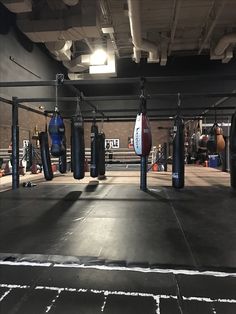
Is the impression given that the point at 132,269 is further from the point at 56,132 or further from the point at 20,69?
the point at 20,69

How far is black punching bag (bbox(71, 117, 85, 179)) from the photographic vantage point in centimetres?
555

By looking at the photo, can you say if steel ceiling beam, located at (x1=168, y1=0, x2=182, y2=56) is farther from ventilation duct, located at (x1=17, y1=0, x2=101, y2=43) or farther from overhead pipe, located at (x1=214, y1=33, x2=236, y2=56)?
ventilation duct, located at (x1=17, y1=0, x2=101, y2=43)

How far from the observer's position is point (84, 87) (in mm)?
14148

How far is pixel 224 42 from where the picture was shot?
8461mm

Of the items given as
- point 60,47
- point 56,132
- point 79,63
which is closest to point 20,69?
point 60,47

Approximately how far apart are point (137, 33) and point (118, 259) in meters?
6.06

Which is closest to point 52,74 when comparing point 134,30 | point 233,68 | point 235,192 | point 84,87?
point 84,87

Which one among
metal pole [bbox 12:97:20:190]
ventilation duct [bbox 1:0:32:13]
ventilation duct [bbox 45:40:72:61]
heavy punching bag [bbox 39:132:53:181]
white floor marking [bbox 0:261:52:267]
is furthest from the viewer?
ventilation duct [bbox 45:40:72:61]

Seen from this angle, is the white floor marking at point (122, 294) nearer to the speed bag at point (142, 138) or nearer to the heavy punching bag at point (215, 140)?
the speed bag at point (142, 138)

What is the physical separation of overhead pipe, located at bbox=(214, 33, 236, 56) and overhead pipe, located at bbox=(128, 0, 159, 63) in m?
1.73

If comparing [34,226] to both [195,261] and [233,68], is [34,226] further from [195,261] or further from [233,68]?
[233,68]

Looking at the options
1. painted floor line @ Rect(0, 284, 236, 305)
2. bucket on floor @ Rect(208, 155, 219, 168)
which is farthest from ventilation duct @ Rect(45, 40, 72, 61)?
bucket on floor @ Rect(208, 155, 219, 168)

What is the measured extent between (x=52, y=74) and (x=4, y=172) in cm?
532

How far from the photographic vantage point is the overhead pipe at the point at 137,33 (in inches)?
→ 217
